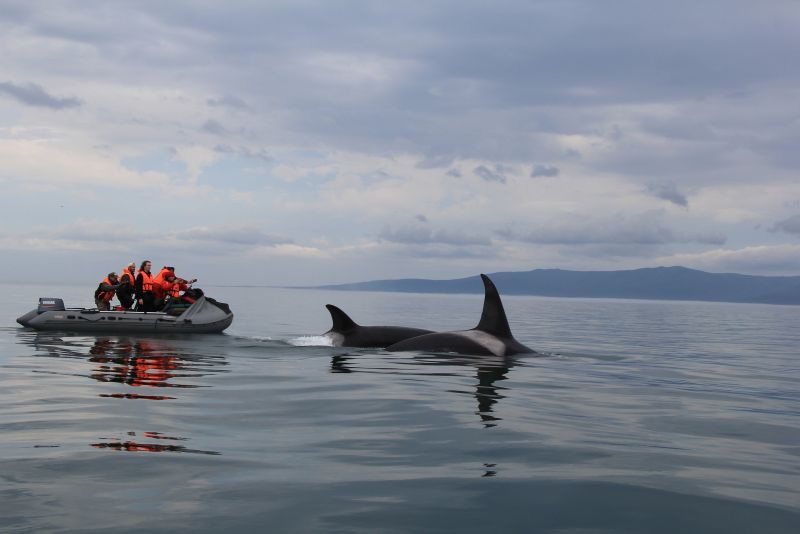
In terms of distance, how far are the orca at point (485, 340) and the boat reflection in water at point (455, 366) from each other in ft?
1.63

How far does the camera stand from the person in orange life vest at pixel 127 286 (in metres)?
26.5

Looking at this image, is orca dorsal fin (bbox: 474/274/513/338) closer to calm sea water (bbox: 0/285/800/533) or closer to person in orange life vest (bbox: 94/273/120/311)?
calm sea water (bbox: 0/285/800/533)

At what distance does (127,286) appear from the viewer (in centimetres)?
2695

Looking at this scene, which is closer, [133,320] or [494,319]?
[494,319]

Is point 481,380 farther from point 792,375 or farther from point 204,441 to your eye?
point 792,375

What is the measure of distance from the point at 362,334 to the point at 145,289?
9446 mm

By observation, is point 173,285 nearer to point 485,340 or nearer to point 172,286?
point 172,286

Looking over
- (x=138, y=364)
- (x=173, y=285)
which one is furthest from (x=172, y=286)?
(x=138, y=364)

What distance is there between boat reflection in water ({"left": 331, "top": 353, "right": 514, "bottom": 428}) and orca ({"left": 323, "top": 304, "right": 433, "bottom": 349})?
187 centimetres

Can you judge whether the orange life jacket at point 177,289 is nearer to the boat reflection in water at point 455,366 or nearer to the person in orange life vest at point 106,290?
the person in orange life vest at point 106,290

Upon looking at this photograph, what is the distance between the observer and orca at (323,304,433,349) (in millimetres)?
21062

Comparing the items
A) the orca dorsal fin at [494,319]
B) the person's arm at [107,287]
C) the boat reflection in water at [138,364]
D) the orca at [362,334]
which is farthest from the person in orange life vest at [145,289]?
the orca dorsal fin at [494,319]

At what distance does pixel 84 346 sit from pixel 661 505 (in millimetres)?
17866

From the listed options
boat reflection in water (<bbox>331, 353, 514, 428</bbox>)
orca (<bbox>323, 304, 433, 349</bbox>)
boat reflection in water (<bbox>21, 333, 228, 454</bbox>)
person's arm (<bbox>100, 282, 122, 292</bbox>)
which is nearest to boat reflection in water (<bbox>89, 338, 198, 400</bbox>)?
boat reflection in water (<bbox>21, 333, 228, 454</bbox>)
